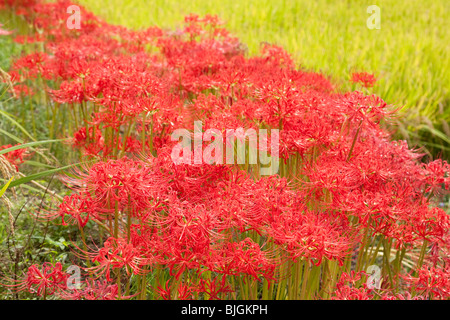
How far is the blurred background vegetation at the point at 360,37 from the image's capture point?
4.38m

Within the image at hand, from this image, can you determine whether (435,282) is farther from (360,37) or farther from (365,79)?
(360,37)

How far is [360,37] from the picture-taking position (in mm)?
6012

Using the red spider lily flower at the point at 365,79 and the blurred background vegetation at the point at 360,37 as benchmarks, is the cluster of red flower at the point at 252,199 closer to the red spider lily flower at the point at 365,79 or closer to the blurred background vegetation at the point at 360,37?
the red spider lily flower at the point at 365,79

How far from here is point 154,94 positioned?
81.4 inches

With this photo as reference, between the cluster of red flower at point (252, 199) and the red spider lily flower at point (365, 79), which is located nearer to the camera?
the cluster of red flower at point (252, 199)

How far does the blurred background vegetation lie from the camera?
14.4 feet

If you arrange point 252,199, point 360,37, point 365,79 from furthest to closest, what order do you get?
point 360,37, point 365,79, point 252,199

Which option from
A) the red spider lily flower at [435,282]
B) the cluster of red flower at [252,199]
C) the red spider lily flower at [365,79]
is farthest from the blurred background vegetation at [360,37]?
the red spider lily flower at [435,282]

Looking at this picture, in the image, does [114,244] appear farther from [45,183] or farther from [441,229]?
[45,183]

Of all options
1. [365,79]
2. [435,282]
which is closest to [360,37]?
[365,79]

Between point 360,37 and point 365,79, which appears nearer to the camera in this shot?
point 365,79

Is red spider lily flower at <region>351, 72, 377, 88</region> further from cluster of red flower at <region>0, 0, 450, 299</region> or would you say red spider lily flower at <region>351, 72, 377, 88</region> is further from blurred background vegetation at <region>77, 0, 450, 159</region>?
blurred background vegetation at <region>77, 0, 450, 159</region>
